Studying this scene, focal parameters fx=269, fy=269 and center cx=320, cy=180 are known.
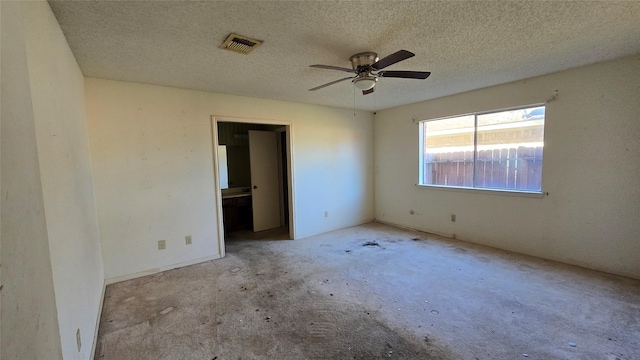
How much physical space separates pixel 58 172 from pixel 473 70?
383 cm

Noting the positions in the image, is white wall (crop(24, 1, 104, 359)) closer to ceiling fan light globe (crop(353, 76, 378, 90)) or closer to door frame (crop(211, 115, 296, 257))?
door frame (crop(211, 115, 296, 257))

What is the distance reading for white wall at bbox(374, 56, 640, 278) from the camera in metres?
2.88

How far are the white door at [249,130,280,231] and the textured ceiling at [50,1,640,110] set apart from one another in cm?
190

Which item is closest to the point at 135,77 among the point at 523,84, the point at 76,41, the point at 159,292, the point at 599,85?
the point at 76,41

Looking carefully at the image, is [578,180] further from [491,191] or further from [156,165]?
[156,165]

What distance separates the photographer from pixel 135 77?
301 cm

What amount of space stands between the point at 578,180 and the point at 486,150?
1.13 metres

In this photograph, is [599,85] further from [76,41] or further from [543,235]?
[76,41]

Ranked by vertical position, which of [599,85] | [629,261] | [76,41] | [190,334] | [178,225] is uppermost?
[76,41]

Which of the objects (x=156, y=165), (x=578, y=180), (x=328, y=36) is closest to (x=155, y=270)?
(x=156, y=165)

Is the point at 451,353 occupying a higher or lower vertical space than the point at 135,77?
lower

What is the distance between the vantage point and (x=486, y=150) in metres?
4.08

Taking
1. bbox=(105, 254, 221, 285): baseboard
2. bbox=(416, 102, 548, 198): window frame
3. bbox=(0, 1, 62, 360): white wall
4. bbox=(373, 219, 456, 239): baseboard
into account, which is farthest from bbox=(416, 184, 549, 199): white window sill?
bbox=(0, 1, 62, 360): white wall

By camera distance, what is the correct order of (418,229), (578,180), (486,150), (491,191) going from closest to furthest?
1. (578,180)
2. (491,191)
3. (486,150)
4. (418,229)
